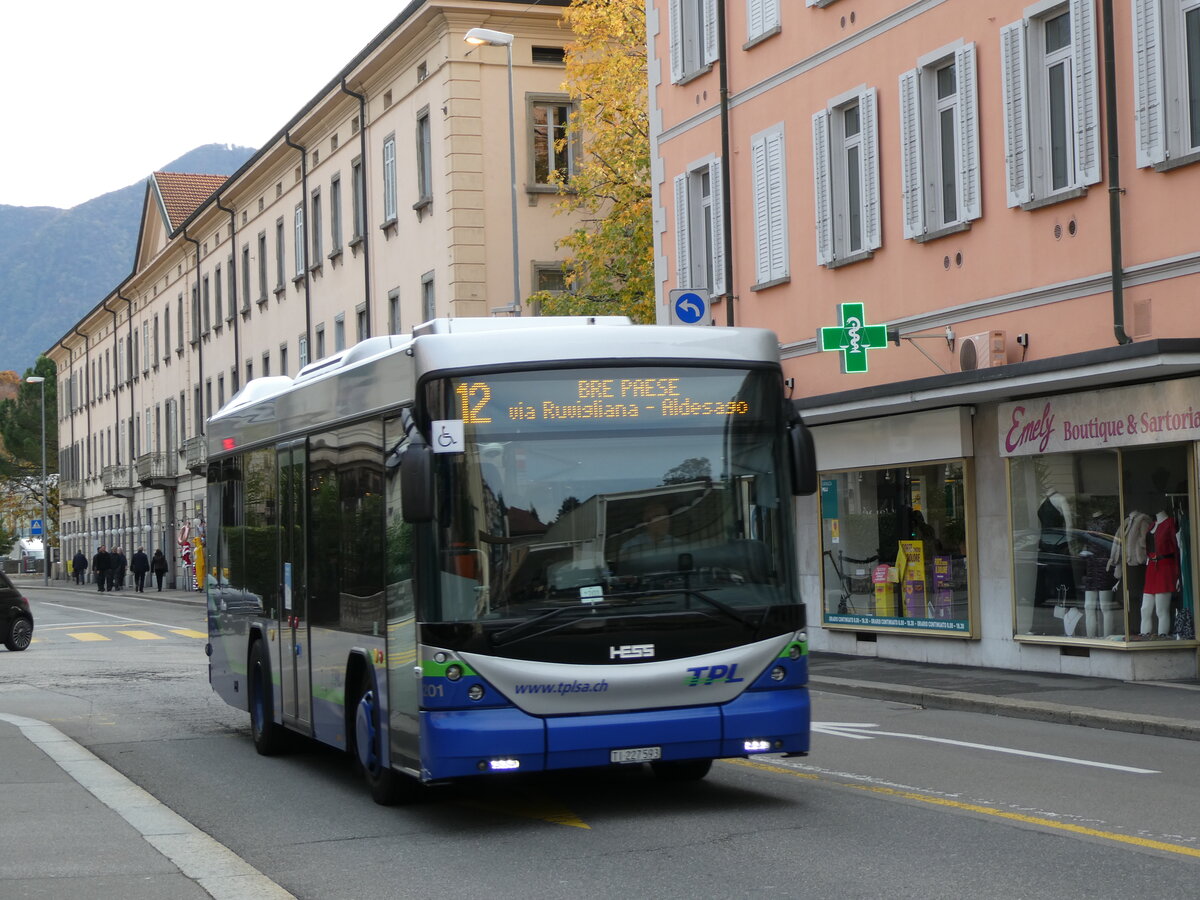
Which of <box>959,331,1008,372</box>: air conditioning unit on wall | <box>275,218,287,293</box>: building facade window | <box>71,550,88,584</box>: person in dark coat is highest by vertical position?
<box>275,218,287,293</box>: building facade window

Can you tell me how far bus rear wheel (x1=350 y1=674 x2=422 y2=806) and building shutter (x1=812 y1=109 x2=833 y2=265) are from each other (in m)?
13.9

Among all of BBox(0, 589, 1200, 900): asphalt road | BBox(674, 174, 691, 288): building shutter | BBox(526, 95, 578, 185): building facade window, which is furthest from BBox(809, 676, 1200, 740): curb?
BBox(526, 95, 578, 185): building facade window

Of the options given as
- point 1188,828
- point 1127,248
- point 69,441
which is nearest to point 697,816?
point 1188,828

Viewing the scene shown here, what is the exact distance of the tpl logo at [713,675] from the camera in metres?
9.50

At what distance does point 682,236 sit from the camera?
→ 1096 inches

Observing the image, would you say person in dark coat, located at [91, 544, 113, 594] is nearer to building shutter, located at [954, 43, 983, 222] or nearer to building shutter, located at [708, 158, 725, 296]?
building shutter, located at [708, 158, 725, 296]

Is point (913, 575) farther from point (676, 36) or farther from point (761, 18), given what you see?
point (676, 36)

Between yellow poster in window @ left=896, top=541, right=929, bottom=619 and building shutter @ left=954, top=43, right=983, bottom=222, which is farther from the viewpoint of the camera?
yellow poster in window @ left=896, top=541, right=929, bottom=619

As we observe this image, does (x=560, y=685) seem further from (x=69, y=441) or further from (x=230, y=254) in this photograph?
(x=69, y=441)

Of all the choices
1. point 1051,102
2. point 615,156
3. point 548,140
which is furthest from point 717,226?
point 548,140

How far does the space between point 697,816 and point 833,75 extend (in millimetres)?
15281

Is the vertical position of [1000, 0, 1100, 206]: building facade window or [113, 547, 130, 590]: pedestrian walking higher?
[1000, 0, 1100, 206]: building facade window

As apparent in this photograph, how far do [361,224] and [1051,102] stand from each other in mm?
28950

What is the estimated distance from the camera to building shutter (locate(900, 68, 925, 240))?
2127 cm
